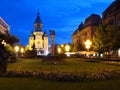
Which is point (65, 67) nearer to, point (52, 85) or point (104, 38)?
point (52, 85)

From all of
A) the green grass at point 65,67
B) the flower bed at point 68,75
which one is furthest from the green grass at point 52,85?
the green grass at point 65,67

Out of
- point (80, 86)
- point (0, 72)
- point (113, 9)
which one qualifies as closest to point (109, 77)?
point (80, 86)

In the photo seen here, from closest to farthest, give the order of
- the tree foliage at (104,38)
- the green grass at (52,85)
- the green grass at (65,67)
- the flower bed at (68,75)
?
the green grass at (52,85)
the flower bed at (68,75)
the green grass at (65,67)
the tree foliage at (104,38)

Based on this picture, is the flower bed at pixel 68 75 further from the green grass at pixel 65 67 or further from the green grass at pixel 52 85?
the green grass at pixel 65 67

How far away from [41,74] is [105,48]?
53.8m

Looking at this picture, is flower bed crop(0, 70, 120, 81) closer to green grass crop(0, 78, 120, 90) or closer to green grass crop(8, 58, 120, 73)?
green grass crop(0, 78, 120, 90)

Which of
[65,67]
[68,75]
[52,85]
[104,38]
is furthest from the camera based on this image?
[104,38]

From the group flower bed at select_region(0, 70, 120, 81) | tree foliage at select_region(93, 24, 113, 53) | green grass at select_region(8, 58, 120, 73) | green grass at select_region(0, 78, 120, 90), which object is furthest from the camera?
tree foliage at select_region(93, 24, 113, 53)

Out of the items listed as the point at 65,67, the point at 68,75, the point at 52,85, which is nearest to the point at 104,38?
the point at 65,67

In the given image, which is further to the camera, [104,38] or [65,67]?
[104,38]

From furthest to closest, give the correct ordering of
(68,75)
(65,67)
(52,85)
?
(65,67)
(68,75)
(52,85)

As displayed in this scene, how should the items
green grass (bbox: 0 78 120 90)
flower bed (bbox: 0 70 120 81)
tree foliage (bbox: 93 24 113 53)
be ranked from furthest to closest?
tree foliage (bbox: 93 24 113 53) → flower bed (bbox: 0 70 120 81) → green grass (bbox: 0 78 120 90)

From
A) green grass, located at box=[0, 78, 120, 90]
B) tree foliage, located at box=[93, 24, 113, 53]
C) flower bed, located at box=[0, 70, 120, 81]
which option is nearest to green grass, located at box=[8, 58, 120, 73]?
flower bed, located at box=[0, 70, 120, 81]

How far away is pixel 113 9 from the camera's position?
102500 millimetres
